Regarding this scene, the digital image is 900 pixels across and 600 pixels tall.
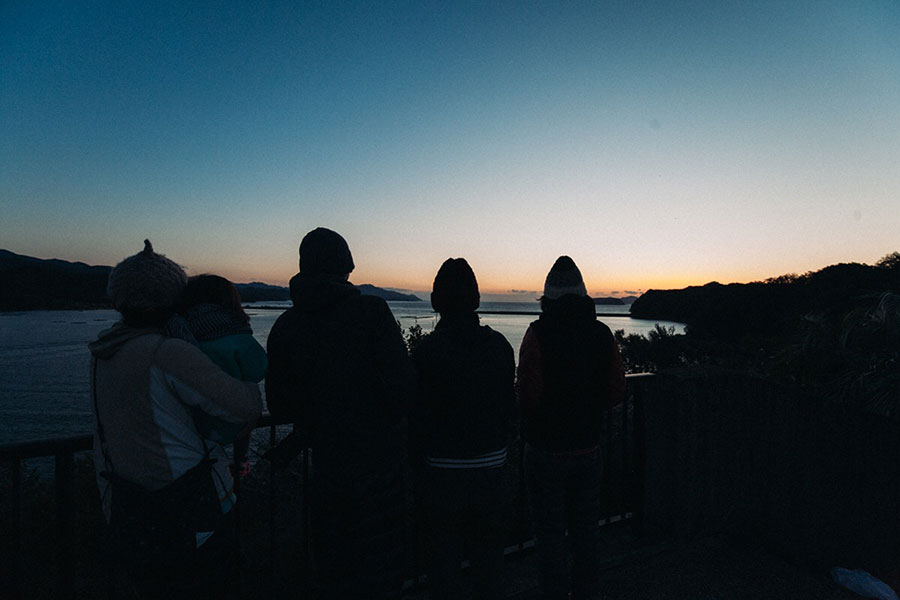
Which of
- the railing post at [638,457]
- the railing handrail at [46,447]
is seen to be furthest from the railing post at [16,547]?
the railing post at [638,457]

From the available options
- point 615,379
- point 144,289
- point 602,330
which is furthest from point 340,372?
point 615,379

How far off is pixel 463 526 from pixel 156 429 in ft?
4.75

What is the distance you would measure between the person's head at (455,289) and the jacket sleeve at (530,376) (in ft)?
1.45

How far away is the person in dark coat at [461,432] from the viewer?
6.89ft

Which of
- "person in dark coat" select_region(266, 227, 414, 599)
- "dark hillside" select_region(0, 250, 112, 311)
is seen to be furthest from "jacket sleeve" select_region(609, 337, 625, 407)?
"dark hillside" select_region(0, 250, 112, 311)

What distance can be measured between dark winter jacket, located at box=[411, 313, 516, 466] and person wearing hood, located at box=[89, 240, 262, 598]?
2.57ft

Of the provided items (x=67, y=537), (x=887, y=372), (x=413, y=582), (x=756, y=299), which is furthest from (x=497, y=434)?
(x=756, y=299)

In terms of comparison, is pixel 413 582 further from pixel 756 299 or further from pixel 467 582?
pixel 756 299

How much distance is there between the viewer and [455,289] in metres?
2.15

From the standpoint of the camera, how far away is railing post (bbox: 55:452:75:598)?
6.43 feet

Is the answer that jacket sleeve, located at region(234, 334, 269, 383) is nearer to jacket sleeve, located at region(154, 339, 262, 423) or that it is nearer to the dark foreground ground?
jacket sleeve, located at region(154, 339, 262, 423)

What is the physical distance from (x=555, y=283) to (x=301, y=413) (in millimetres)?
1457

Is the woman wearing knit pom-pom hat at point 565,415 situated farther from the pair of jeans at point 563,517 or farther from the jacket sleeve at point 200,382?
the jacket sleeve at point 200,382

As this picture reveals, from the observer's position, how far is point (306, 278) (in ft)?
6.10
